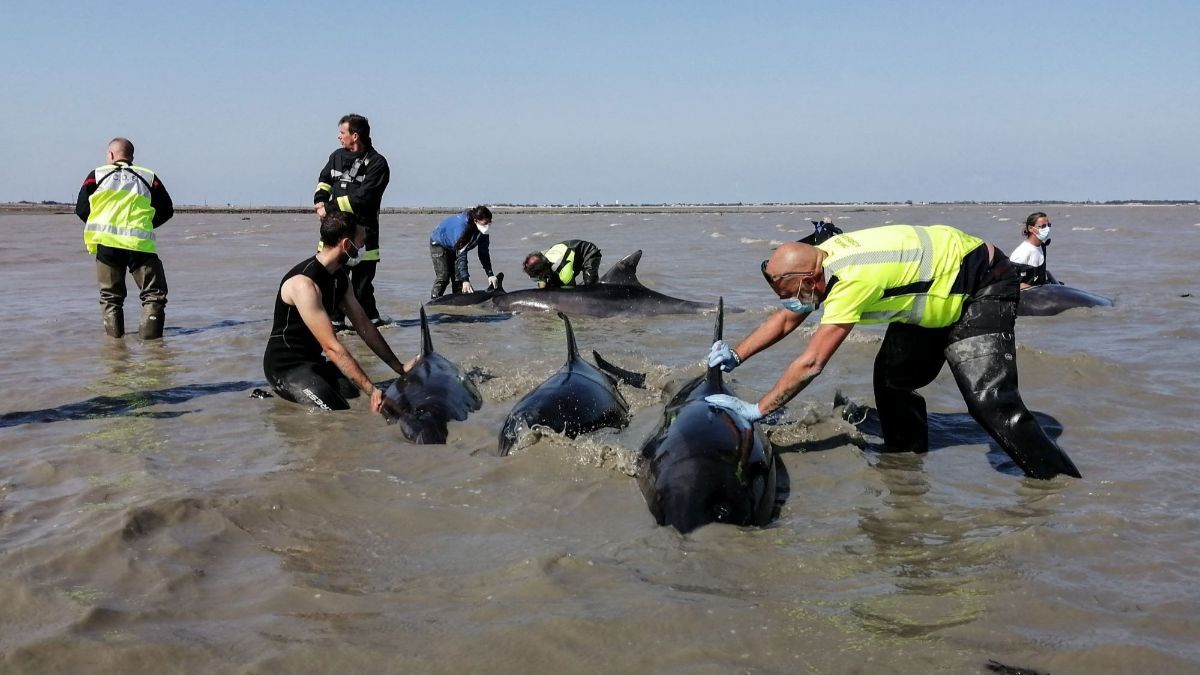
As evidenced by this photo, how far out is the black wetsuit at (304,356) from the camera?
7859 mm

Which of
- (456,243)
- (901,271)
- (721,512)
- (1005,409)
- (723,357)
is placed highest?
(901,271)

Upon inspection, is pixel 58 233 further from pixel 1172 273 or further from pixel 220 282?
pixel 1172 273

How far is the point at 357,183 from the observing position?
1105 cm

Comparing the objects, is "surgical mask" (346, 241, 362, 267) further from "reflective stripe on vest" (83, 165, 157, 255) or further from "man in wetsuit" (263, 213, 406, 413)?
"reflective stripe on vest" (83, 165, 157, 255)

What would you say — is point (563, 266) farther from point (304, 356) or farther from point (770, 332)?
point (770, 332)

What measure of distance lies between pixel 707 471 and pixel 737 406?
582 mm

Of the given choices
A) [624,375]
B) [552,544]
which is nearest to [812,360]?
[552,544]

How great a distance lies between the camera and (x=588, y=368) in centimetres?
793

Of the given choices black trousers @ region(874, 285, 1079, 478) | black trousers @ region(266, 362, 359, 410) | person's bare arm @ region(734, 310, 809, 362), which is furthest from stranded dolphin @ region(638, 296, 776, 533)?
black trousers @ region(266, 362, 359, 410)

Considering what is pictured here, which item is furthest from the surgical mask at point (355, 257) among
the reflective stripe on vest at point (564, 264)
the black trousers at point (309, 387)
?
the reflective stripe on vest at point (564, 264)

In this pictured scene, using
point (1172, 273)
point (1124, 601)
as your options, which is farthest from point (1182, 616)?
point (1172, 273)

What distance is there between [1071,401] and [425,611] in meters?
5.98

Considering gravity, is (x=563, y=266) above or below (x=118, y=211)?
below

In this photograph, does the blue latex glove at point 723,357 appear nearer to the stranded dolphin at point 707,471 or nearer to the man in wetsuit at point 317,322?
the stranded dolphin at point 707,471
